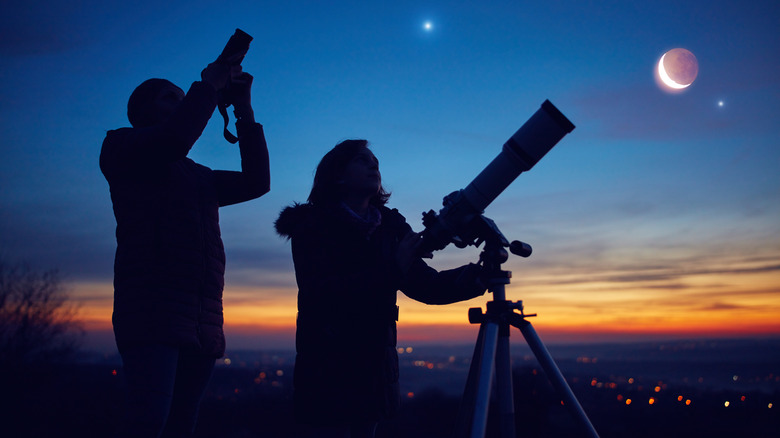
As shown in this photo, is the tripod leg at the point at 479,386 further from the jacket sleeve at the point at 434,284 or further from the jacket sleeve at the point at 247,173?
the jacket sleeve at the point at 247,173

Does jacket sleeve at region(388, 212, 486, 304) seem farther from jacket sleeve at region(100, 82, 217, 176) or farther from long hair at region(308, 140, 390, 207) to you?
jacket sleeve at region(100, 82, 217, 176)

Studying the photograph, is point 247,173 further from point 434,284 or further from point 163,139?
point 434,284

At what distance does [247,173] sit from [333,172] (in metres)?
0.62

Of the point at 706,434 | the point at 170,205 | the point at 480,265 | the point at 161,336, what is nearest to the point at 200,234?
the point at 170,205

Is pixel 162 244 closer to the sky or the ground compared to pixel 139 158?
closer to the ground

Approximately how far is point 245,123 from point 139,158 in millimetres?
666

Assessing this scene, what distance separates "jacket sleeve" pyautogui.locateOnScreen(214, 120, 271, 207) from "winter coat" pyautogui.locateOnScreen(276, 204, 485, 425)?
318mm

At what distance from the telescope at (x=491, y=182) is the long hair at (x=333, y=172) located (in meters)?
0.75

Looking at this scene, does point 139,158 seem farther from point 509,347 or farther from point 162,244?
point 509,347

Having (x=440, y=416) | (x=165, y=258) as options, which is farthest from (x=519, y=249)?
(x=440, y=416)

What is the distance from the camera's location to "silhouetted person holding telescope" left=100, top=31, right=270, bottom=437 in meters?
1.87

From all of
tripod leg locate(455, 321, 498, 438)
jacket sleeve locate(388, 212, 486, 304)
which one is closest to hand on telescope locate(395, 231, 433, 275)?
jacket sleeve locate(388, 212, 486, 304)

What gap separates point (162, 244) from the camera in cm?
202

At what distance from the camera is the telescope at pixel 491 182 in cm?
220
